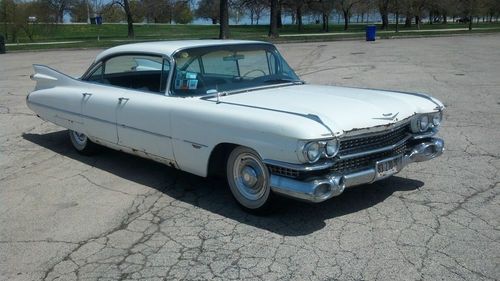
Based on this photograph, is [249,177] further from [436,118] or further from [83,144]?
[83,144]

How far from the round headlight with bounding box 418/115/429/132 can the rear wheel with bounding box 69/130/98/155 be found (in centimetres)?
385

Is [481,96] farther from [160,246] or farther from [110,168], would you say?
[160,246]

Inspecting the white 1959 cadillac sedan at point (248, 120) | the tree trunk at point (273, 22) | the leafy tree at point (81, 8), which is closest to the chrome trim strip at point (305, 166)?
the white 1959 cadillac sedan at point (248, 120)

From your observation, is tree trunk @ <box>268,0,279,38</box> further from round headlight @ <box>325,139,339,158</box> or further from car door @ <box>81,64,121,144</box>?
round headlight @ <box>325,139,339,158</box>

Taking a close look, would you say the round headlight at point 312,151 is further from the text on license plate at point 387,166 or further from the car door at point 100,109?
the car door at point 100,109

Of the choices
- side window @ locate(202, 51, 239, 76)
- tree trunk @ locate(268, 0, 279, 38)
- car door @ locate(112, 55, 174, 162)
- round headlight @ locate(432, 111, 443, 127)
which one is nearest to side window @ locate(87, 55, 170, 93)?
car door @ locate(112, 55, 174, 162)

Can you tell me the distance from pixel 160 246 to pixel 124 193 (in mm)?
1412

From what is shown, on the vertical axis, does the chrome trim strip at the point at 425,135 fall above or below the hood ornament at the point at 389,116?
below

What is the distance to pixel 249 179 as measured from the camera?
4.49m

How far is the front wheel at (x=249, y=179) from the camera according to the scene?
14.4 feet

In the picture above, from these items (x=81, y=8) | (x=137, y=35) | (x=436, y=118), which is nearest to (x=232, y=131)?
(x=436, y=118)

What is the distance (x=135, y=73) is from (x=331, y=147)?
116 inches

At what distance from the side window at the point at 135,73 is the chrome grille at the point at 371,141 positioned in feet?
6.50

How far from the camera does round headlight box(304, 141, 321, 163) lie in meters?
3.91
